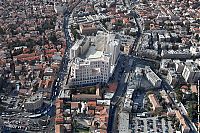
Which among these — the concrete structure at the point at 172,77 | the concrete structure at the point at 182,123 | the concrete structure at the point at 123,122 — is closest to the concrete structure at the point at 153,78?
the concrete structure at the point at 172,77

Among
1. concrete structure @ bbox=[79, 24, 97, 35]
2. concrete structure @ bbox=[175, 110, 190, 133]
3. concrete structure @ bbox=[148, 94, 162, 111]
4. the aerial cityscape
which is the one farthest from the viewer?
concrete structure @ bbox=[79, 24, 97, 35]

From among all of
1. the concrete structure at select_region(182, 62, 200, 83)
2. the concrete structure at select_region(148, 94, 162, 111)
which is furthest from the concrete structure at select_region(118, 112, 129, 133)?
the concrete structure at select_region(182, 62, 200, 83)

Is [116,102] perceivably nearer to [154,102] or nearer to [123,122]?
[123,122]

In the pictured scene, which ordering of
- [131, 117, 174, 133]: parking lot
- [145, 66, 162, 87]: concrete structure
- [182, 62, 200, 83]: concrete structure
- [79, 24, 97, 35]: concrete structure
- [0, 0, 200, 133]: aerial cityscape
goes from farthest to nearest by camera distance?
[79, 24, 97, 35]: concrete structure < [182, 62, 200, 83]: concrete structure < [145, 66, 162, 87]: concrete structure < [0, 0, 200, 133]: aerial cityscape < [131, 117, 174, 133]: parking lot

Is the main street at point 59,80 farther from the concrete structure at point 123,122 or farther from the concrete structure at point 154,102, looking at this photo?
the concrete structure at point 154,102

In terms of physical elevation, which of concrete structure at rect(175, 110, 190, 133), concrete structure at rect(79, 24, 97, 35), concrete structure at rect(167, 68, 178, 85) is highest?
concrete structure at rect(79, 24, 97, 35)

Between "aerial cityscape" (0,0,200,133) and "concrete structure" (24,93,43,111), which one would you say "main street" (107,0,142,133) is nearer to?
"aerial cityscape" (0,0,200,133)

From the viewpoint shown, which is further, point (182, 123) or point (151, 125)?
point (151, 125)

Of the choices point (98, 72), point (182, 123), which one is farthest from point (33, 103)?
point (182, 123)
